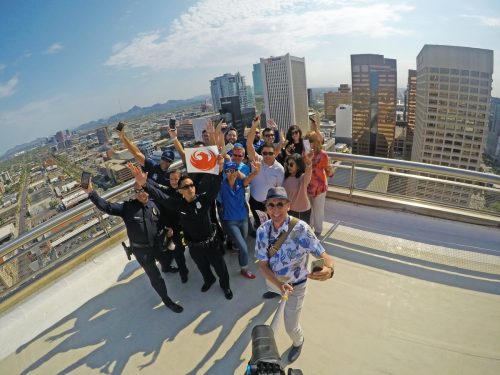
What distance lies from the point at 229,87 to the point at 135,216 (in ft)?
364

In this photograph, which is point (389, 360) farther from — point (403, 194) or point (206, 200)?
point (403, 194)

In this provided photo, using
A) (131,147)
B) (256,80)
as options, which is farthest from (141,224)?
(256,80)

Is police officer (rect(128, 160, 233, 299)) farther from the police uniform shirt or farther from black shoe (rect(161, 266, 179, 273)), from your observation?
black shoe (rect(161, 266, 179, 273))

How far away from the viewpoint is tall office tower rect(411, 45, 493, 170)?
18.9 meters

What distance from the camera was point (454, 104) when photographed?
2034 centimetres

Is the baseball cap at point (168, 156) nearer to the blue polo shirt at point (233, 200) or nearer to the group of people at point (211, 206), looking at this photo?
the group of people at point (211, 206)

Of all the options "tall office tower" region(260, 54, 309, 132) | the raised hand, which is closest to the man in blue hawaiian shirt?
the raised hand

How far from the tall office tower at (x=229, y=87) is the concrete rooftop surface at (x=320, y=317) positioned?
10565 cm

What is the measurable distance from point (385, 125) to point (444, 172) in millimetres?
52951

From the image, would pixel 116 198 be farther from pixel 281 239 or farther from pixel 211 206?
pixel 281 239

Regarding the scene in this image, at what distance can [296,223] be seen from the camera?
5.90 ft

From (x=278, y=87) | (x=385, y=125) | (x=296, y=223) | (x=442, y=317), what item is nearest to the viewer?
(x=296, y=223)

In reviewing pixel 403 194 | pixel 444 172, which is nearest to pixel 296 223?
pixel 444 172

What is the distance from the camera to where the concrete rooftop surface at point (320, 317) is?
2.26 meters
